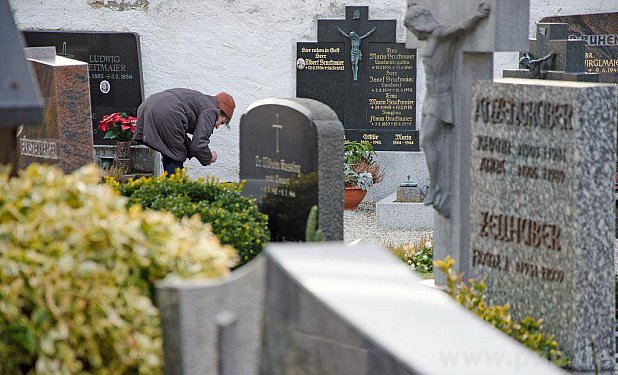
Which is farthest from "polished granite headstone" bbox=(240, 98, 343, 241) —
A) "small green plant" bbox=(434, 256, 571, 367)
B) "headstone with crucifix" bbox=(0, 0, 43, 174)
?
"headstone with crucifix" bbox=(0, 0, 43, 174)

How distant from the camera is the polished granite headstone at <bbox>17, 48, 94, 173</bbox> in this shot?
734 centimetres

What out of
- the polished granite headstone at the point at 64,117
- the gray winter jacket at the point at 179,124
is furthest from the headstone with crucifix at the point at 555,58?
the gray winter jacket at the point at 179,124

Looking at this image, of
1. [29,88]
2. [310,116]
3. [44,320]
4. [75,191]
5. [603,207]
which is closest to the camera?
[44,320]

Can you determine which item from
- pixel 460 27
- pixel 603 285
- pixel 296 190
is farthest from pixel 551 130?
pixel 296 190

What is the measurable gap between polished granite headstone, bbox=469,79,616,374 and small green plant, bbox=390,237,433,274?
8.10 ft

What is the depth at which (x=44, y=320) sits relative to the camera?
10.2 ft

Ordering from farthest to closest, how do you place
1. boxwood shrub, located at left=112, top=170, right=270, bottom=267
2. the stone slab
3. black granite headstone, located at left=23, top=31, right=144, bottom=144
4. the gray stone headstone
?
black granite headstone, located at left=23, top=31, right=144, bottom=144 → boxwood shrub, located at left=112, top=170, right=270, bottom=267 → the gray stone headstone → the stone slab

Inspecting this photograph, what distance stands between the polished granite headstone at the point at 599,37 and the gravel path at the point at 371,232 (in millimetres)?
3022

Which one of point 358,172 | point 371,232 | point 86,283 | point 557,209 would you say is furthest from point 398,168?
point 86,283

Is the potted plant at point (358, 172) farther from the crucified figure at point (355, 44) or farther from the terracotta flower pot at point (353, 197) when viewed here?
the crucified figure at point (355, 44)

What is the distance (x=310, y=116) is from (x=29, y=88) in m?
2.40

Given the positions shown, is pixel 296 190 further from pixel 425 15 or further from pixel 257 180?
pixel 425 15

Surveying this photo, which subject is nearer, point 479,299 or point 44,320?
point 44,320

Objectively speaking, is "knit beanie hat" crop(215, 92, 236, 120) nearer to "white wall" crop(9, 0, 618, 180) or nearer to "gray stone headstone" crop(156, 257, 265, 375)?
"white wall" crop(9, 0, 618, 180)
